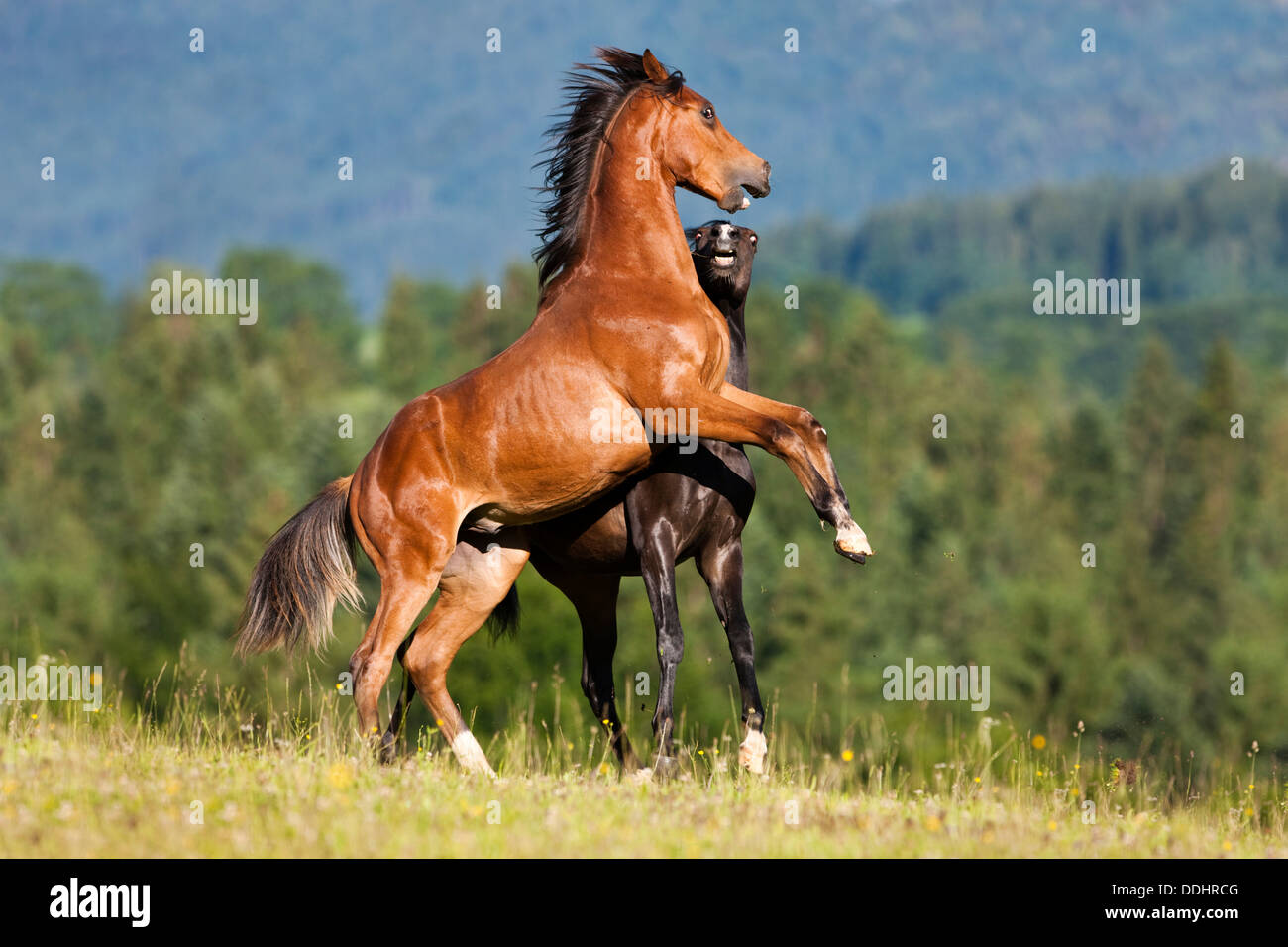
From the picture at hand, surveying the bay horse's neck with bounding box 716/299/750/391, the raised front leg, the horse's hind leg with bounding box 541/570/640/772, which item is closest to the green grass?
the horse's hind leg with bounding box 541/570/640/772

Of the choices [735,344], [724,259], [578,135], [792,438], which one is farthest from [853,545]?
[578,135]

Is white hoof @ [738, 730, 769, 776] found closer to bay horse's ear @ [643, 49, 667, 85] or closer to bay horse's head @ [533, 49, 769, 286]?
bay horse's head @ [533, 49, 769, 286]

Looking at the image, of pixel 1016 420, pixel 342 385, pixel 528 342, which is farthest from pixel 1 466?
pixel 528 342

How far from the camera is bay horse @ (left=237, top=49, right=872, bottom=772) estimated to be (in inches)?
300

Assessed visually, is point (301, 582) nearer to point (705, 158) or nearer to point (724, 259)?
point (724, 259)

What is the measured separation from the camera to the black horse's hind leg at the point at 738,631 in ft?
25.9

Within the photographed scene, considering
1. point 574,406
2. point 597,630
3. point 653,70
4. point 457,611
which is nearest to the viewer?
point 574,406

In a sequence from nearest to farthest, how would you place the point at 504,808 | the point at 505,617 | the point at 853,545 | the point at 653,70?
1. the point at 504,808
2. the point at 853,545
3. the point at 653,70
4. the point at 505,617

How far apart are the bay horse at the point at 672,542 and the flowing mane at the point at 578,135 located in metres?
0.81

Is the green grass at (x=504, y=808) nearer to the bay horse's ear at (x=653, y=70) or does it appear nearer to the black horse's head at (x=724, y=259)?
the black horse's head at (x=724, y=259)

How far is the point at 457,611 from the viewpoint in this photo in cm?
884

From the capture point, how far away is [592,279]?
8.05 metres

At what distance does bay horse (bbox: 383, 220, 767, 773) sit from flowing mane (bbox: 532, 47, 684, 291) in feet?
2.66

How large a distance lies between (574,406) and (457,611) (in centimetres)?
183
